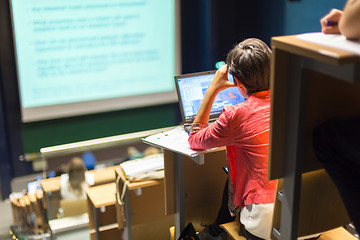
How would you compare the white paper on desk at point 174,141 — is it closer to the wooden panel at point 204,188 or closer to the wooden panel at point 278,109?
the wooden panel at point 204,188

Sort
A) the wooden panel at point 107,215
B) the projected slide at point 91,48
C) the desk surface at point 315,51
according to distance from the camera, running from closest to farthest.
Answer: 1. the desk surface at point 315,51
2. the wooden panel at point 107,215
3. the projected slide at point 91,48

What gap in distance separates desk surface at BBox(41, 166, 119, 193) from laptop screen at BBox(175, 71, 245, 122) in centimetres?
82

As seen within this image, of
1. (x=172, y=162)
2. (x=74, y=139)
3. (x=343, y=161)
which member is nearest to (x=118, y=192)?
(x=172, y=162)

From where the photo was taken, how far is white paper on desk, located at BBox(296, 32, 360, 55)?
0.97 metres

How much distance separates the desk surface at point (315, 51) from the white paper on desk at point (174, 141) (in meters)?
0.99

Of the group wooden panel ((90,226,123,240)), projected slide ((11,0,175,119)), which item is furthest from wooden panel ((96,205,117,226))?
projected slide ((11,0,175,119))

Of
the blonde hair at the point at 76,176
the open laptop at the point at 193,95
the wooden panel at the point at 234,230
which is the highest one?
the open laptop at the point at 193,95

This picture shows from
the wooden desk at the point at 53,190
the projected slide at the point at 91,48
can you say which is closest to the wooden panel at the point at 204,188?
the wooden desk at the point at 53,190

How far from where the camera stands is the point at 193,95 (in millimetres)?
2588

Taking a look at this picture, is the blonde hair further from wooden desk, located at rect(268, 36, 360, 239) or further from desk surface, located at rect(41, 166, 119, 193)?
wooden desk, located at rect(268, 36, 360, 239)

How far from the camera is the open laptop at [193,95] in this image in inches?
101

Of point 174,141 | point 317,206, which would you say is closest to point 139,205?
point 174,141

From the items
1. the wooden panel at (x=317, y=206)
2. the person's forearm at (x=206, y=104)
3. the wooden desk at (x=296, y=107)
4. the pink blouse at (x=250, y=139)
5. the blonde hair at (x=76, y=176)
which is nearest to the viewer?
the wooden desk at (x=296, y=107)

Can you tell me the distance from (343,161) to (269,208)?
756mm
